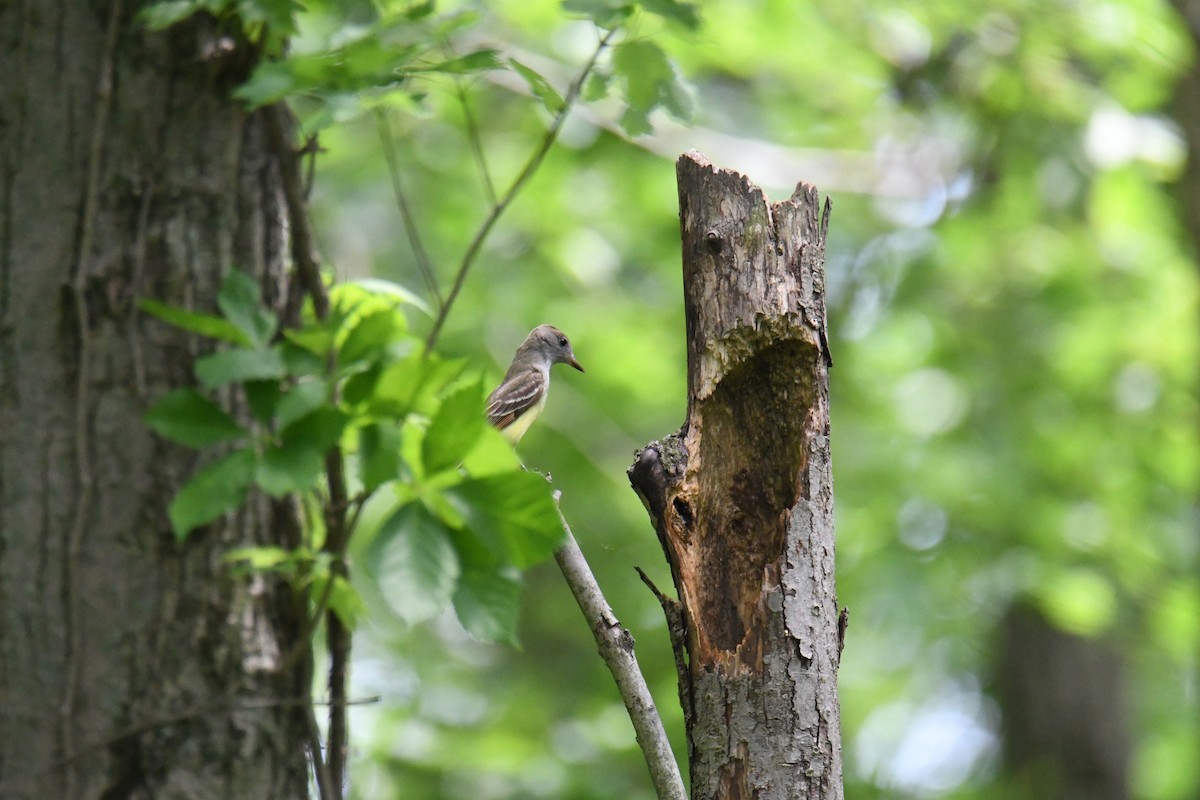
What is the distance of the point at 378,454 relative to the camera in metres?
2.31

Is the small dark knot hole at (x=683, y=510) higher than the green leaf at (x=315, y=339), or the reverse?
the green leaf at (x=315, y=339)

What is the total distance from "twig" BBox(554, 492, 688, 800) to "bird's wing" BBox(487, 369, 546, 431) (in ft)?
8.07

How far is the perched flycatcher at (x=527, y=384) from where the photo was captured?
4.98 metres

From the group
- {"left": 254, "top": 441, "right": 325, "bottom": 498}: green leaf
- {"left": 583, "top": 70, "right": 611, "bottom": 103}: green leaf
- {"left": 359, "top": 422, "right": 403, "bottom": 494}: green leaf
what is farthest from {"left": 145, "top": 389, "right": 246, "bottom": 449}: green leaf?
{"left": 583, "top": 70, "right": 611, "bottom": 103}: green leaf

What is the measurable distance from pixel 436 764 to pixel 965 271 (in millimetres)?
5194

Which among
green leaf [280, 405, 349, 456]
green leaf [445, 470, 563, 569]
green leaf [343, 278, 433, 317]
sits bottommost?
green leaf [445, 470, 563, 569]

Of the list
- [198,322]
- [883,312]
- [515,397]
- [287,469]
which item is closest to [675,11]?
[198,322]

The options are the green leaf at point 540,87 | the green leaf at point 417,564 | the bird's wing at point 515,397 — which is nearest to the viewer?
the green leaf at point 417,564

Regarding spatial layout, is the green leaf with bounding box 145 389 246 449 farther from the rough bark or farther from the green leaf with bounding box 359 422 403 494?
the rough bark

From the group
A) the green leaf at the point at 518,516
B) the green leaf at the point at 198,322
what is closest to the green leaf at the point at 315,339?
the green leaf at the point at 198,322

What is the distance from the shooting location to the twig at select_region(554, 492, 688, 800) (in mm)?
2369

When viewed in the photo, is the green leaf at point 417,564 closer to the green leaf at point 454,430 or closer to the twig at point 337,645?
the green leaf at point 454,430

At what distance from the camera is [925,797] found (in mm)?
7387

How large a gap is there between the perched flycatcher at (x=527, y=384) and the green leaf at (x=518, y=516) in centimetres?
254
